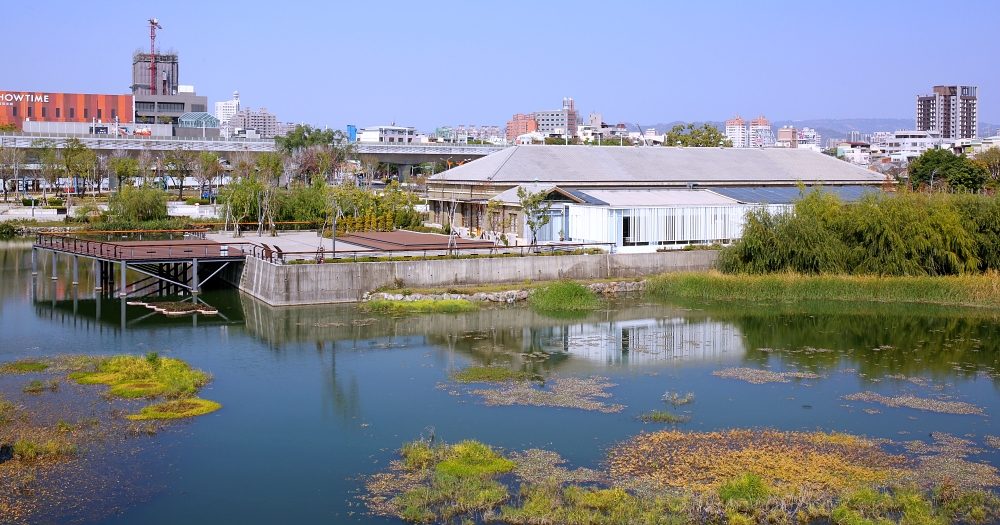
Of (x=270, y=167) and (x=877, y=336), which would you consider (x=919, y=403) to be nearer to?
(x=877, y=336)

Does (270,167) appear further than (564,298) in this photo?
Yes

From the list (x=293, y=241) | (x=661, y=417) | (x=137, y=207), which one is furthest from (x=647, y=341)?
(x=137, y=207)

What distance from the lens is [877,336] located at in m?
27.1

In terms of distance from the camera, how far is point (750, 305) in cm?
3197

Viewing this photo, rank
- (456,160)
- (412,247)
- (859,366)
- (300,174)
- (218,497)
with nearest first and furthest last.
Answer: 1. (218,497)
2. (859,366)
3. (412,247)
4. (300,174)
5. (456,160)

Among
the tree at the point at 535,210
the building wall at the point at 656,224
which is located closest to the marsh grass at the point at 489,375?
the tree at the point at 535,210

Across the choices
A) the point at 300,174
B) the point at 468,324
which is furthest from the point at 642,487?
the point at 300,174

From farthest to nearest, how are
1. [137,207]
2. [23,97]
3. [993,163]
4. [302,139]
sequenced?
[23,97]
[302,139]
[993,163]
[137,207]

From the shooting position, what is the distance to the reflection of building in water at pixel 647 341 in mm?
24438

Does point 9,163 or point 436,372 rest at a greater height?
point 9,163

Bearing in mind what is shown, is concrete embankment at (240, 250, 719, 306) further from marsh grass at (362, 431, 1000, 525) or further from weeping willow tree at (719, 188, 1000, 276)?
marsh grass at (362, 431, 1000, 525)

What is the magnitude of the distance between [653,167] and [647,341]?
955 inches

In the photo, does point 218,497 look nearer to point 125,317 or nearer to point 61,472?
point 61,472

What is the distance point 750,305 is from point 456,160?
65.0m
